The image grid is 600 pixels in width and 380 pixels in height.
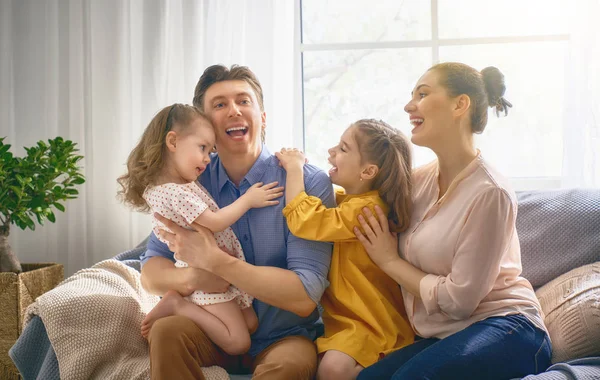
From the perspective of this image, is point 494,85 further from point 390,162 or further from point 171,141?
point 171,141

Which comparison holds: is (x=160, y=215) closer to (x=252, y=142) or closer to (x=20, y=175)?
(x=252, y=142)

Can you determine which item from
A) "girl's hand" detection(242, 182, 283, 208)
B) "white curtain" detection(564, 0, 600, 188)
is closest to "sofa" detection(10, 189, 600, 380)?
"girl's hand" detection(242, 182, 283, 208)

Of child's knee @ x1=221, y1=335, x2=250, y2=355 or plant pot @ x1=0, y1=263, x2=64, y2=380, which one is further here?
plant pot @ x1=0, y1=263, x2=64, y2=380

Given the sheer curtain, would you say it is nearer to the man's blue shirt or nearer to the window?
the window

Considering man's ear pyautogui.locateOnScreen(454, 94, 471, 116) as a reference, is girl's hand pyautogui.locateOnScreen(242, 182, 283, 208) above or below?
below

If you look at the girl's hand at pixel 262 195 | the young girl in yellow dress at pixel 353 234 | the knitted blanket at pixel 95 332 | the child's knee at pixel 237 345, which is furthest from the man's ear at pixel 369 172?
the knitted blanket at pixel 95 332

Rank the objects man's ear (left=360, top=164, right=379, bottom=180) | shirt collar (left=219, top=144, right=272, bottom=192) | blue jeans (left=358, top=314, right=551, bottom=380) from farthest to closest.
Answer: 1. shirt collar (left=219, top=144, right=272, bottom=192)
2. man's ear (left=360, top=164, right=379, bottom=180)
3. blue jeans (left=358, top=314, right=551, bottom=380)

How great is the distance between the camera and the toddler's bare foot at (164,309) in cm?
187

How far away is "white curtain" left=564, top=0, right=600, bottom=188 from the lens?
3.08 metres

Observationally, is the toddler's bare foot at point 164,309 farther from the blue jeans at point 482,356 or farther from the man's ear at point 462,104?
the man's ear at point 462,104

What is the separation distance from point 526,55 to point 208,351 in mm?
2447

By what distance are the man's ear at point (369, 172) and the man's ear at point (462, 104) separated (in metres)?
0.29

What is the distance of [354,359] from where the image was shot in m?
1.81

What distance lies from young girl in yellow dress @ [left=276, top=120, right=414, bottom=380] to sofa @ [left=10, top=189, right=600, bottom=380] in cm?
44
